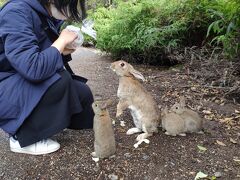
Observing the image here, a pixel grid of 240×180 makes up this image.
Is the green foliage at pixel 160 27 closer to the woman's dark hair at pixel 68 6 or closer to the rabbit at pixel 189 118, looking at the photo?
the rabbit at pixel 189 118

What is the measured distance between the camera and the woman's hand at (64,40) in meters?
3.24

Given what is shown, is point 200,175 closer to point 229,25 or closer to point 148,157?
point 148,157

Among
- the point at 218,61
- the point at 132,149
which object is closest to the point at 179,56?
the point at 218,61

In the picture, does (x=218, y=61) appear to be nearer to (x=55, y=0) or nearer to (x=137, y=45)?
(x=137, y=45)

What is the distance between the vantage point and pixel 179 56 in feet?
19.2

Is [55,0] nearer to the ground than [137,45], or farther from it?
farther from it

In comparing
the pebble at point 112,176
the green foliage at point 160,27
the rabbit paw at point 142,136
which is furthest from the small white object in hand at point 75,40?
the green foliage at point 160,27

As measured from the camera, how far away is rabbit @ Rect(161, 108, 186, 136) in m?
3.62

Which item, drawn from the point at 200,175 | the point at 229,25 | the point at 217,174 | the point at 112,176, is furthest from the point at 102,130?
the point at 229,25

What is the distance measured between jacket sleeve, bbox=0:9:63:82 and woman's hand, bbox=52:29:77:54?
0.34ft

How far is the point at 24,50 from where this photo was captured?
9.93ft

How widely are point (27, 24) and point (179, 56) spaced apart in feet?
10.5

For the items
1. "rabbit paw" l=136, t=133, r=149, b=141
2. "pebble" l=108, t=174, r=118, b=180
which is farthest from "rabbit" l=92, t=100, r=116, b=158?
"rabbit paw" l=136, t=133, r=149, b=141

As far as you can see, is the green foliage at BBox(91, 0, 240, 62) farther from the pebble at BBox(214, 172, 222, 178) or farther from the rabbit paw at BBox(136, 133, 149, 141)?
the pebble at BBox(214, 172, 222, 178)
